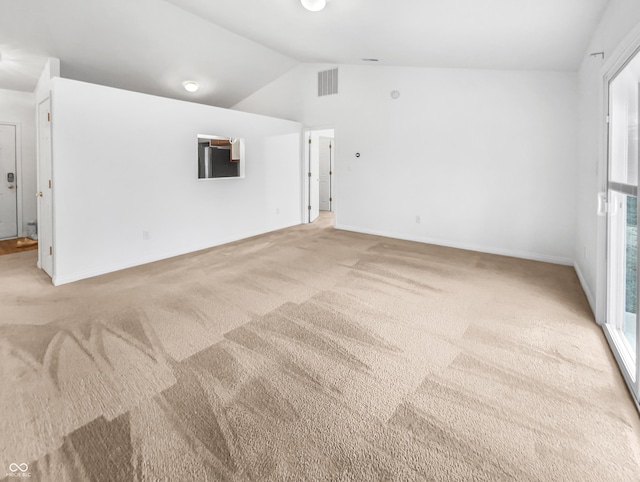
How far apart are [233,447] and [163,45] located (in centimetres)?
517

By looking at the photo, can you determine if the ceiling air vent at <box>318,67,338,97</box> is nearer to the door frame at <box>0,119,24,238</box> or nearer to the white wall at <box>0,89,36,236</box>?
the white wall at <box>0,89,36,236</box>

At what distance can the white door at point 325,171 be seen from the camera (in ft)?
30.6

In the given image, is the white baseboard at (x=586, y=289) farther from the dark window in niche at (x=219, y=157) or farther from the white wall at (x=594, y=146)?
the dark window in niche at (x=219, y=157)

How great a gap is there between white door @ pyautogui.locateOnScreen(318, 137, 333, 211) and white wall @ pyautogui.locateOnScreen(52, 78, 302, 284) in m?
2.96

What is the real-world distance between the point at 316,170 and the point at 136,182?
422cm

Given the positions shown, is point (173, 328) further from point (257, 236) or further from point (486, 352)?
point (257, 236)

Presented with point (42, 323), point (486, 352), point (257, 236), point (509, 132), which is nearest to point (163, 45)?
point (257, 236)

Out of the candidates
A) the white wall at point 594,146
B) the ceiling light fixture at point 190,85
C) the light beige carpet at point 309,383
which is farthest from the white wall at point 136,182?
the white wall at point 594,146

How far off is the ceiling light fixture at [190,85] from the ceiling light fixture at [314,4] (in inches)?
113

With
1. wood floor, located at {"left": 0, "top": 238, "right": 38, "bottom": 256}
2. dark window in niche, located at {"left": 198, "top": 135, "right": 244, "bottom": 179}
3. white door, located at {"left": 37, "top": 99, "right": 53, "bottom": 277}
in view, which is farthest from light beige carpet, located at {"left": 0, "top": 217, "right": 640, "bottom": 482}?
dark window in niche, located at {"left": 198, "top": 135, "right": 244, "bottom": 179}

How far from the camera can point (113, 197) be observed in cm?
440

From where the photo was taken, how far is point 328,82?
6.82 meters

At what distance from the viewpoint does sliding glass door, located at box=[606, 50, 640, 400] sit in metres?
2.65

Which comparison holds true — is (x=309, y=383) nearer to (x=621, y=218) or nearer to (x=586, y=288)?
(x=621, y=218)
